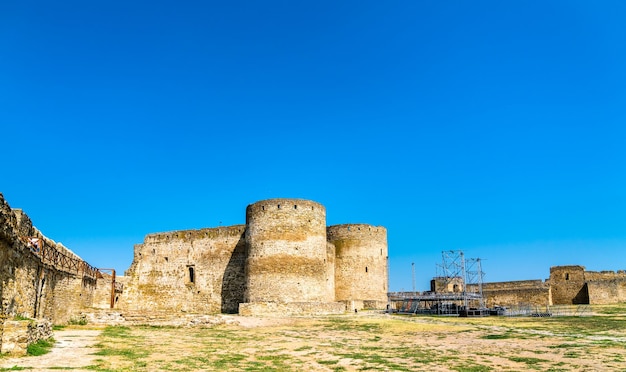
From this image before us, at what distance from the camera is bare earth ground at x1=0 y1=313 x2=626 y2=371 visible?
32.9 ft

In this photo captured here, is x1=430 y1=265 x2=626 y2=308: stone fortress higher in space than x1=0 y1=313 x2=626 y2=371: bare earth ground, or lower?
higher

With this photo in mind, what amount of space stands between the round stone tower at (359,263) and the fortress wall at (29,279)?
1772 cm

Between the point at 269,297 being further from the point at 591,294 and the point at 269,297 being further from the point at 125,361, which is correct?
the point at 591,294

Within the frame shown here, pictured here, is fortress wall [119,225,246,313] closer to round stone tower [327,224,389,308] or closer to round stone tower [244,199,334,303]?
round stone tower [244,199,334,303]

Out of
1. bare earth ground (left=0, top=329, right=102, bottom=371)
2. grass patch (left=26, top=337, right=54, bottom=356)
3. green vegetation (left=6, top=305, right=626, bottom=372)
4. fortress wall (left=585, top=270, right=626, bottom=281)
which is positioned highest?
fortress wall (left=585, top=270, right=626, bottom=281)

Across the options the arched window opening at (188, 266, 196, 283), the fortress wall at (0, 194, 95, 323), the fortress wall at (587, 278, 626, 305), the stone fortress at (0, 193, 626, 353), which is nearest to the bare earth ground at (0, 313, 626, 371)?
the fortress wall at (0, 194, 95, 323)

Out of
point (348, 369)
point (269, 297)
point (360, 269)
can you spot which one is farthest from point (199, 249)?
point (348, 369)

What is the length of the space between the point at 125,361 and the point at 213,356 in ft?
6.79

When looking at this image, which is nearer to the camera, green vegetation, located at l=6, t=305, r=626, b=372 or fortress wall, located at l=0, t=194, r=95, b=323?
green vegetation, located at l=6, t=305, r=626, b=372

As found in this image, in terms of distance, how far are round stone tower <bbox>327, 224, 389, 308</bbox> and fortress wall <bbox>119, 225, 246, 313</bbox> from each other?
7165 mm

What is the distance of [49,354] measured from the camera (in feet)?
34.7

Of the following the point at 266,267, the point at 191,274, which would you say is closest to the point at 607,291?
the point at 266,267

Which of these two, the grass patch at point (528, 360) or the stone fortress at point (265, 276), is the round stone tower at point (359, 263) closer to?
the stone fortress at point (265, 276)

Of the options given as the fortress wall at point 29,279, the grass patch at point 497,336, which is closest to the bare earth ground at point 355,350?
the grass patch at point 497,336
